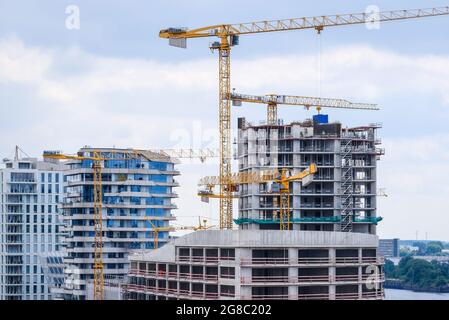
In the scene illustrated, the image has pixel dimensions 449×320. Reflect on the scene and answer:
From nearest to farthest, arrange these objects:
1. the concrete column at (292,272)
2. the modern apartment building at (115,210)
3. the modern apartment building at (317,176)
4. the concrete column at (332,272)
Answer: the concrete column at (292,272) → the concrete column at (332,272) → the modern apartment building at (317,176) → the modern apartment building at (115,210)

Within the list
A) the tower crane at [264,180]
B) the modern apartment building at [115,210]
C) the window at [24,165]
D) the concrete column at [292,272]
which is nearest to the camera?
the concrete column at [292,272]

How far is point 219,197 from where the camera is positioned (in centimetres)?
14262

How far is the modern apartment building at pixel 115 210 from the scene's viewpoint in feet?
481

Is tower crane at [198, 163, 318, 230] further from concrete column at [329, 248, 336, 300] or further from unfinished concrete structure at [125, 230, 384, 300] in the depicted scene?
concrete column at [329, 248, 336, 300]

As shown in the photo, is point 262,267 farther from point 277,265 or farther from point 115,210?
point 115,210

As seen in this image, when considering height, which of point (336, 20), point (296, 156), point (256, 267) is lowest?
point (256, 267)

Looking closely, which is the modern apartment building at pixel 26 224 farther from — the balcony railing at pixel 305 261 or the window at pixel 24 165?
the balcony railing at pixel 305 261

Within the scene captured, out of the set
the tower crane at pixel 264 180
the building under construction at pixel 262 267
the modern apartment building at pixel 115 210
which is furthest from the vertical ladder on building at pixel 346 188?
the building under construction at pixel 262 267

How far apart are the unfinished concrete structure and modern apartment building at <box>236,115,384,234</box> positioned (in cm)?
5710

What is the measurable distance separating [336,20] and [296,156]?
873 inches

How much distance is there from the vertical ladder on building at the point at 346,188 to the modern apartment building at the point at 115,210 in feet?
87.6

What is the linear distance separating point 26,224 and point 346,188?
63.2 m
